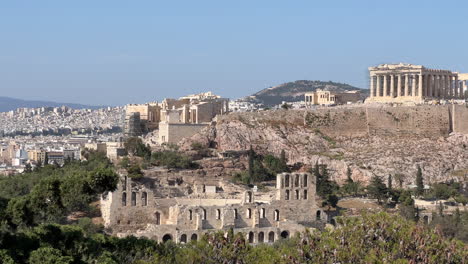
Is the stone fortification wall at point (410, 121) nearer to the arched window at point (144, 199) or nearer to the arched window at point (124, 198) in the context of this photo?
the arched window at point (144, 199)

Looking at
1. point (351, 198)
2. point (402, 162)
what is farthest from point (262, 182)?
point (402, 162)

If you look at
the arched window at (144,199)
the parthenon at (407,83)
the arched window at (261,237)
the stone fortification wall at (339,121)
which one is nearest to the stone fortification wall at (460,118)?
the parthenon at (407,83)

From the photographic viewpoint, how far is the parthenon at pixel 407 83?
96812 millimetres

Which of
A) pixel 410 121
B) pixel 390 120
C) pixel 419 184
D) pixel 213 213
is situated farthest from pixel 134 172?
pixel 410 121

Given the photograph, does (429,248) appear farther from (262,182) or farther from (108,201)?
(262,182)

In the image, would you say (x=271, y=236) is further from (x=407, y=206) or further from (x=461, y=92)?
(x=461, y=92)

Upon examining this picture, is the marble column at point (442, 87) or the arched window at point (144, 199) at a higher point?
the marble column at point (442, 87)

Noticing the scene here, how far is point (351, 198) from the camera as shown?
70.9 meters

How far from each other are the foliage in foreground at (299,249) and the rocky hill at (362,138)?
1587 inches

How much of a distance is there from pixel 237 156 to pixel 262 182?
6.77m

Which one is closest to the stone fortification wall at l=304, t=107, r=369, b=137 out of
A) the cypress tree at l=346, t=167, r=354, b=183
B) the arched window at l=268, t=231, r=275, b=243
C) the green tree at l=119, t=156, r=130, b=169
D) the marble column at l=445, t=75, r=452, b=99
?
the cypress tree at l=346, t=167, r=354, b=183

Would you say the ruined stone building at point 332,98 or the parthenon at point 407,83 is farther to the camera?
the ruined stone building at point 332,98

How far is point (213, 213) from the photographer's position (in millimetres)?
57500

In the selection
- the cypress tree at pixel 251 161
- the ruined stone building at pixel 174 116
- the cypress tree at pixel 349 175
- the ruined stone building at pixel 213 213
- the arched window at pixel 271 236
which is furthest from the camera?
the ruined stone building at pixel 174 116
